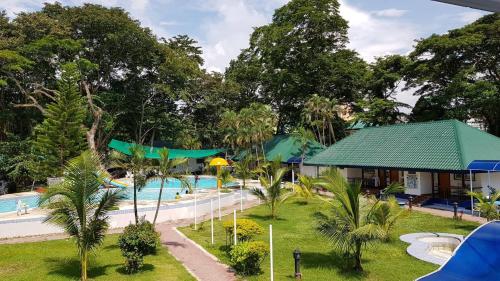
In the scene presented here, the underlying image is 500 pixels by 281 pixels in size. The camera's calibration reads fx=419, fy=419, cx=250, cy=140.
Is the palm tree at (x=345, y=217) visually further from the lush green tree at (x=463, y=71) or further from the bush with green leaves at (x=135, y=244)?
the lush green tree at (x=463, y=71)

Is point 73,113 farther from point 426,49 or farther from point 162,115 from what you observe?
point 426,49

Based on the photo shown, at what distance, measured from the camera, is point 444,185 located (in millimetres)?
23547

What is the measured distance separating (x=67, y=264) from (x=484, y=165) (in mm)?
17372

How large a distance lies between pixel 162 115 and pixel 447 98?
2584cm

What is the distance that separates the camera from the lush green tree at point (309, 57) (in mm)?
38875

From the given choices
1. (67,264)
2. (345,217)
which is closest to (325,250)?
(345,217)

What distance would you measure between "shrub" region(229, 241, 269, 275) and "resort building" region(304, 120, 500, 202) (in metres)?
12.7

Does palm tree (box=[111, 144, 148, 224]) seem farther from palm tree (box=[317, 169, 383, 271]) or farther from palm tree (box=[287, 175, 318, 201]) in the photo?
palm tree (box=[287, 175, 318, 201])

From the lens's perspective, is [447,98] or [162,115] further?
[162,115]

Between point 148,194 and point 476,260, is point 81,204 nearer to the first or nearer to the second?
point 476,260

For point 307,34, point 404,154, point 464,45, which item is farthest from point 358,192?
point 307,34

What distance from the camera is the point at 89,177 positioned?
10.2m

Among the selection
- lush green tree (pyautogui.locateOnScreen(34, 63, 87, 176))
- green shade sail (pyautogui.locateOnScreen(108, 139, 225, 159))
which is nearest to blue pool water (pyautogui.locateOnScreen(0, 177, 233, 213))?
green shade sail (pyautogui.locateOnScreen(108, 139, 225, 159))

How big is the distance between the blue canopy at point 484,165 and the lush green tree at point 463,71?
1061 cm
